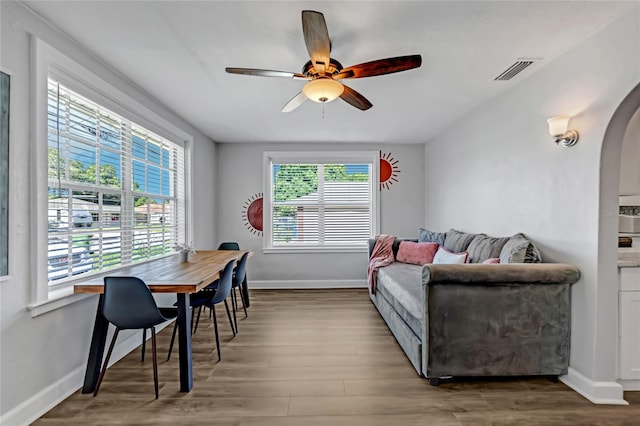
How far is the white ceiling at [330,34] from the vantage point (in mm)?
1851

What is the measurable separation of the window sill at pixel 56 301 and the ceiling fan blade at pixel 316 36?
7.38 feet

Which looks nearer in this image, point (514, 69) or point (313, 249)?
point (514, 69)

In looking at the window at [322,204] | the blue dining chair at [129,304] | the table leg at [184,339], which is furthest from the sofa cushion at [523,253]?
the window at [322,204]

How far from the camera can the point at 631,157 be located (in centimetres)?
241

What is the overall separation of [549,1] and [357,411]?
2.67 m

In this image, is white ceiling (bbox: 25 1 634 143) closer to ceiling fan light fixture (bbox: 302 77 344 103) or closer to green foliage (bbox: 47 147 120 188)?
ceiling fan light fixture (bbox: 302 77 344 103)

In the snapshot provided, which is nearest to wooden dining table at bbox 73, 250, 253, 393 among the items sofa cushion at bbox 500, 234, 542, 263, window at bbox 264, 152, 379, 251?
sofa cushion at bbox 500, 234, 542, 263

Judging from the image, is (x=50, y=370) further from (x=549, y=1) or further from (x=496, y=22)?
(x=549, y=1)

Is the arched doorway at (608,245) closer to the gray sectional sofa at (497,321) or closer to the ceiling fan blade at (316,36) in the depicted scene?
the gray sectional sofa at (497,321)

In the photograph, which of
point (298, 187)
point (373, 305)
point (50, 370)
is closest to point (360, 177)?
point (298, 187)

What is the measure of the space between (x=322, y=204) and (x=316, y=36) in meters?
3.68

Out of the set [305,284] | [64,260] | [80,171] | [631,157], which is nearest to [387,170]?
[305,284]

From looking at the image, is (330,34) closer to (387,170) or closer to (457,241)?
(457,241)

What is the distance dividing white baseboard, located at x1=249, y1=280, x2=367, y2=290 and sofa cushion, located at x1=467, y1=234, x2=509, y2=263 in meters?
2.29
